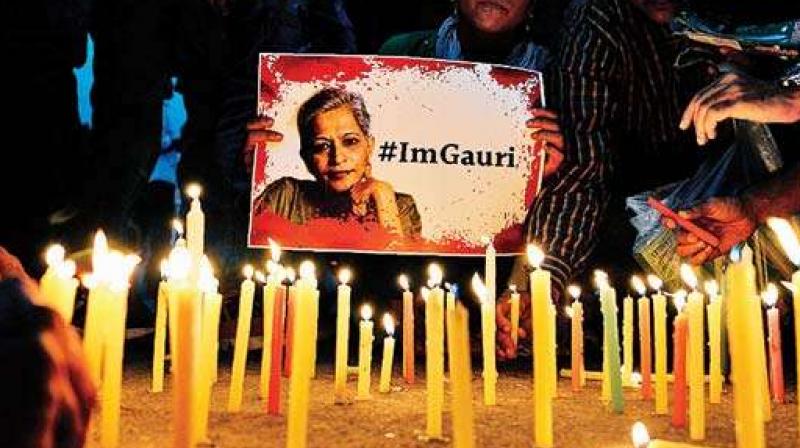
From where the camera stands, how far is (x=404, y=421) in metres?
2.92

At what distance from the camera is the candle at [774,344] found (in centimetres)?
318

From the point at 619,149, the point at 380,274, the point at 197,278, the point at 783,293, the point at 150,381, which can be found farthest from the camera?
the point at 380,274

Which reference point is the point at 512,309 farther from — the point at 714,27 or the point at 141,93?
the point at 141,93

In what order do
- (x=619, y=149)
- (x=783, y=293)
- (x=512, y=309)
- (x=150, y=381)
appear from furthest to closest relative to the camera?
(x=619, y=149) < (x=783, y=293) < (x=512, y=309) < (x=150, y=381)

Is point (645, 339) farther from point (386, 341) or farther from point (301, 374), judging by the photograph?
point (301, 374)

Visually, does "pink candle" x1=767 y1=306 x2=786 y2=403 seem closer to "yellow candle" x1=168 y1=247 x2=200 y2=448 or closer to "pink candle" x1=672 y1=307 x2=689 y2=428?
"pink candle" x1=672 y1=307 x2=689 y2=428

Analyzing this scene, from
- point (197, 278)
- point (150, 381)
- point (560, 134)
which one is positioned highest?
point (560, 134)

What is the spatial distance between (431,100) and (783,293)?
205cm

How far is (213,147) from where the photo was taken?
548 cm

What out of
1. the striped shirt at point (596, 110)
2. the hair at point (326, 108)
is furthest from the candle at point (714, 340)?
the hair at point (326, 108)

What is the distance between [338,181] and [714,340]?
7.30 ft

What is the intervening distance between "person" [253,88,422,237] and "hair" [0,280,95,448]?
126 inches

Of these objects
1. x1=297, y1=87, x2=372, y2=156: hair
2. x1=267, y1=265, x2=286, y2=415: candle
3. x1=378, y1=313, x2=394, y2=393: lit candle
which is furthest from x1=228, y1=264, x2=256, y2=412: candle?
x1=297, y1=87, x2=372, y2=156: hair

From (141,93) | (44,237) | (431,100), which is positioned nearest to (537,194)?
(431,100)
